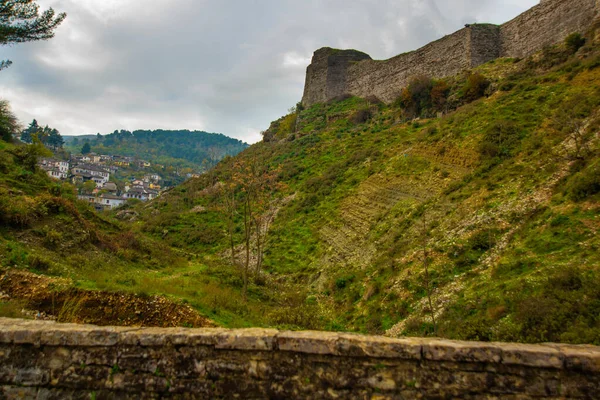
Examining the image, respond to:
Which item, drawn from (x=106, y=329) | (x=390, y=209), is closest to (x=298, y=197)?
(x=390, y=209)

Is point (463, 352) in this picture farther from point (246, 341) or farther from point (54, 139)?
point (54, 139)

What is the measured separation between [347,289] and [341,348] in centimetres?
1020

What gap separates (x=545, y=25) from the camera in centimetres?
2569

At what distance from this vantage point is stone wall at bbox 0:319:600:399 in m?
3.03

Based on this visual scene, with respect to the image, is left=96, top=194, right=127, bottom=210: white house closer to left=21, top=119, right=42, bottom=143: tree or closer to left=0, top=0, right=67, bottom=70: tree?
left=21, top=119, right=42, bottom=143: tree

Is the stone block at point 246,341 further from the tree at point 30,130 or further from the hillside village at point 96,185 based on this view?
the tree at point 30,130

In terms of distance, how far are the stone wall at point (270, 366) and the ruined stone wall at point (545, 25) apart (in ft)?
91.0

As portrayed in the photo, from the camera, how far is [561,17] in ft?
79.7

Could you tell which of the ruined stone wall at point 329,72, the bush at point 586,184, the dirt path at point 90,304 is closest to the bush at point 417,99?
the ruined stone wall at point 329,72

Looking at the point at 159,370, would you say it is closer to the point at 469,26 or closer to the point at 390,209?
the point at 390,209

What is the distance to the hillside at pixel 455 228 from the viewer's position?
7043 millimetres

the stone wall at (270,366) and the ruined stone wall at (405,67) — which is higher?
the ruined stone wall at (405,67)

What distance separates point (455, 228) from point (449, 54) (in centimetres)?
2955

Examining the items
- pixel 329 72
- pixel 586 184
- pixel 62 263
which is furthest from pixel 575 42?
pixel 329 72
